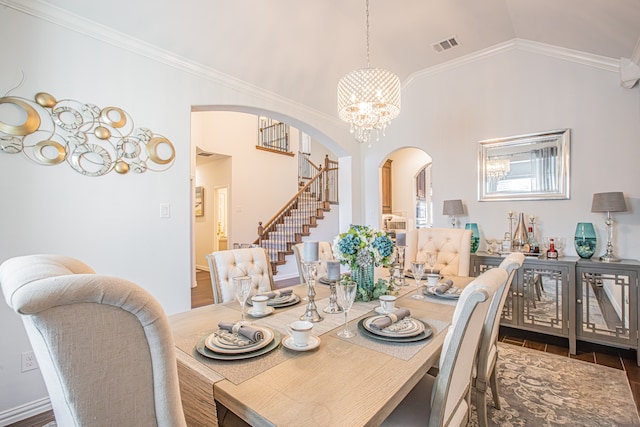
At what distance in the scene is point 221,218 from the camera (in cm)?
810

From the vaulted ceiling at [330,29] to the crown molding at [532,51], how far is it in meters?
0.08

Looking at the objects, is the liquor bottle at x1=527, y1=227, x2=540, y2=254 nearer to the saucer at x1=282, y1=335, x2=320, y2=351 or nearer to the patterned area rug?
the patterned area rug

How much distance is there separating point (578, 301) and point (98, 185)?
13.7ft

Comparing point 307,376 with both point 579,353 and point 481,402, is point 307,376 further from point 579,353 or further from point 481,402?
point 579,353

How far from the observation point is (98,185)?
2268mm

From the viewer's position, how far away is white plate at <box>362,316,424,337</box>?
1304 mm

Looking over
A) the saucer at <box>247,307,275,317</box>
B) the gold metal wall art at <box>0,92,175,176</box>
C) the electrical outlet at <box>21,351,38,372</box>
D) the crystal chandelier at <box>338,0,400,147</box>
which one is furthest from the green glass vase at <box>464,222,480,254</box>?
the electrical outlet at <box>21,351,38,372</box>

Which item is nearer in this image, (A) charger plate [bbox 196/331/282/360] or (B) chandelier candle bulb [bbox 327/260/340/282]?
(A) charger plate [bbox 196/331/282/360]

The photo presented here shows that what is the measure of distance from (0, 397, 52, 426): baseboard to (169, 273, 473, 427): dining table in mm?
1379


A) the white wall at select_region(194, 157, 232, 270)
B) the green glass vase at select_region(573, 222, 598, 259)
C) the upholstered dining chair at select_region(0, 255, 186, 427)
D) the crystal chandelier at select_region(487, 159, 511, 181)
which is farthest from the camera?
the white wall at select_region(194, 157, 232, 270)

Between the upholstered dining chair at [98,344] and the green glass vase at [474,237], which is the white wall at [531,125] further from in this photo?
the upholstered dining chair at [98,344]

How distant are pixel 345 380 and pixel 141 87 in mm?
2661

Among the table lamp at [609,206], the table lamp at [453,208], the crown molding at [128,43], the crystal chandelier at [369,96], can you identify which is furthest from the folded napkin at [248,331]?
the table lamp at [609,206]

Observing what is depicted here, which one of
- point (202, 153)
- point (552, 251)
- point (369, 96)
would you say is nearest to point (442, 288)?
point (369, 96)
